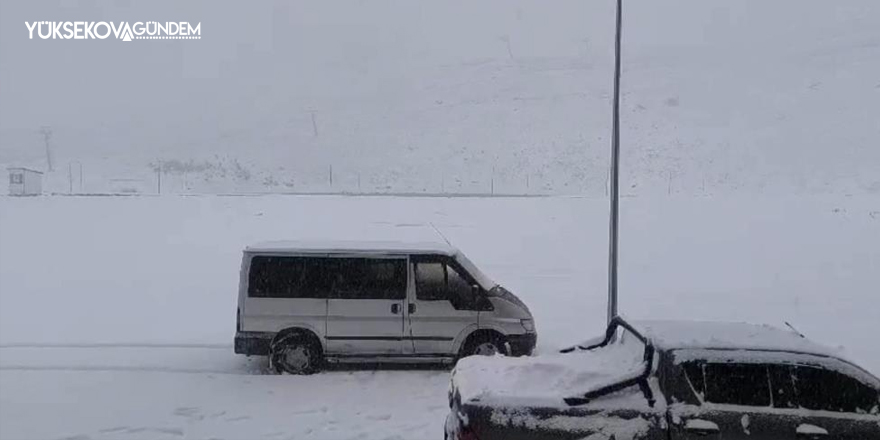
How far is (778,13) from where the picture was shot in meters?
117

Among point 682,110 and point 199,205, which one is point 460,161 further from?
point 199,205

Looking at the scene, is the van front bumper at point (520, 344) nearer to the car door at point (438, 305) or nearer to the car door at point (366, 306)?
the car door at point (438, 305)

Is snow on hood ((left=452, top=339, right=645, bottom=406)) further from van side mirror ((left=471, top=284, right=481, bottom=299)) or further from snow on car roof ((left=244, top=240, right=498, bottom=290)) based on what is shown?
snow on car roof ((left=244, top=240, right=498, bottom=290))

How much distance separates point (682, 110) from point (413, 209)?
52454 millimetres

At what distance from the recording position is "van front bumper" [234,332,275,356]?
10.9m

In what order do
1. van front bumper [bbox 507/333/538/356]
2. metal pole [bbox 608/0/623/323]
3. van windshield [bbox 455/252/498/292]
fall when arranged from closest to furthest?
van front bumper [bbox 507/333/538/356]
van windshield [bbox 455/252/498/292]
metal pole [bbox 608/0/623/323]

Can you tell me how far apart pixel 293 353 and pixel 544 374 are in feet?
17.8

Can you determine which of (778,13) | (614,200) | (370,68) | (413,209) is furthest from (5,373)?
(778,13)

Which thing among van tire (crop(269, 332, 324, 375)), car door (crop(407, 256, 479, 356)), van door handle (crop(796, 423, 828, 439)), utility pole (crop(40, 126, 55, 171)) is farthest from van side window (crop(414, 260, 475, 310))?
utility pole (crop(40, 126, 55, 171))

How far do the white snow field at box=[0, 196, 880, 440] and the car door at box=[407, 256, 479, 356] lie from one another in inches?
19.3

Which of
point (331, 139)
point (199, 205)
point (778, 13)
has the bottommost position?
point (199, 205)

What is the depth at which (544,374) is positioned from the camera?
20.7 feet

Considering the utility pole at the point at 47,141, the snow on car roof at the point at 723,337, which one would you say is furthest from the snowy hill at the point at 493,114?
the snow on car roof at the point at 723,337

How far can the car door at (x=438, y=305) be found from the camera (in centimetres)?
1099
